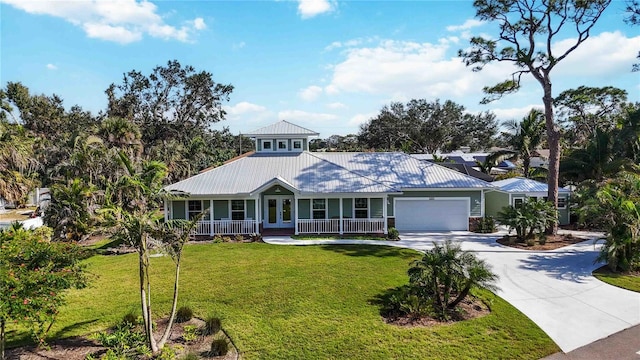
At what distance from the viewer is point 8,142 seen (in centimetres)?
1507

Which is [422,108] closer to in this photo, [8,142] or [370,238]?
[370,238]

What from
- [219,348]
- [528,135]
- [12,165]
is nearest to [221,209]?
[12,165]

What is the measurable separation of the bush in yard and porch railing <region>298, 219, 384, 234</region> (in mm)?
6624

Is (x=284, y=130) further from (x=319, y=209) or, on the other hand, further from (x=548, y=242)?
(x=548, y=242)

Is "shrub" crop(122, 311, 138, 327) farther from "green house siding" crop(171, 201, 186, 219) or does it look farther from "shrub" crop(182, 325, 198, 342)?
"green house siding" crop(171, 201, 186, 219)

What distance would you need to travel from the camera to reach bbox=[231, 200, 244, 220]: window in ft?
69.8

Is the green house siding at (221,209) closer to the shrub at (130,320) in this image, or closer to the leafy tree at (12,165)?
the leafy tree at (12,165)

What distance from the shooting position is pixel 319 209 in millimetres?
21562

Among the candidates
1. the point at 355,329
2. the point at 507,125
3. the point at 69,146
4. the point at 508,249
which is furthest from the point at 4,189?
the point at 507,125

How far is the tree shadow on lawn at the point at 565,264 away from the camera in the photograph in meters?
13.6

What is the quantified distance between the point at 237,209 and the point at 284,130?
7.52 metres

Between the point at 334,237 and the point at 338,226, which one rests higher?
the point at 338,226

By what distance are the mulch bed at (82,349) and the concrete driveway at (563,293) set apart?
828cm

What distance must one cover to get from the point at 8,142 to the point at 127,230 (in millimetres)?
12317
